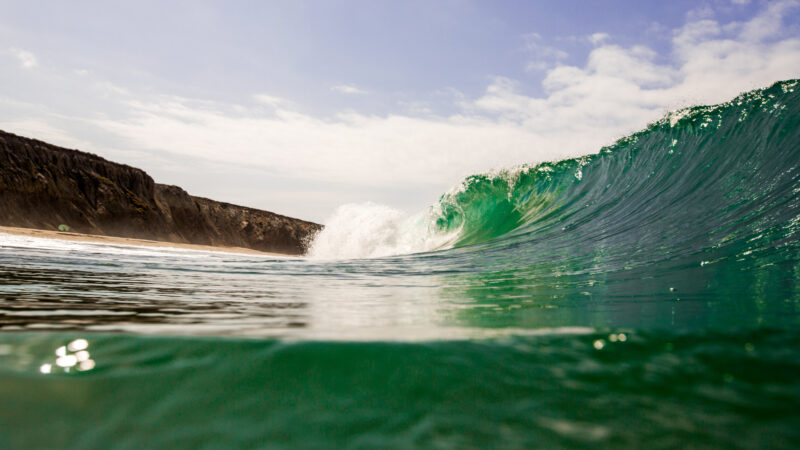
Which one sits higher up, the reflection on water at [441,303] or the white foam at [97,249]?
the white foam at [97,249]

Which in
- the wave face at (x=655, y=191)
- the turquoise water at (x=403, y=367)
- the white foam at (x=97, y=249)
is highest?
the wave face at (x=655, y=191)

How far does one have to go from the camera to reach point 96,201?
39.2m

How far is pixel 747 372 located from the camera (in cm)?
108

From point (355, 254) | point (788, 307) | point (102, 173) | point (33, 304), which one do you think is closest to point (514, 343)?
point (788, 307)

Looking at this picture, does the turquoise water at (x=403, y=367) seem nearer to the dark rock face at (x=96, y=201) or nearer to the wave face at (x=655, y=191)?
the wave face at (x=655, y=191)

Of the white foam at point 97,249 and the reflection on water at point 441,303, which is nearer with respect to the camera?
the reflection on water at point 441,303

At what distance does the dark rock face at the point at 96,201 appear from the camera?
34.7 metres

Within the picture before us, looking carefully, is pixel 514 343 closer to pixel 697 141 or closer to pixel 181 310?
pixel 181 310

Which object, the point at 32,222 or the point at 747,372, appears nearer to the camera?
the point at 747,372

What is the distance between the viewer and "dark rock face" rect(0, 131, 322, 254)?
34.7m

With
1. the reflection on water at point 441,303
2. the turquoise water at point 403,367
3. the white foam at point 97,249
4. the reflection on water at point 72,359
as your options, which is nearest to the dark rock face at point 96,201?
the white foam at point 97,249

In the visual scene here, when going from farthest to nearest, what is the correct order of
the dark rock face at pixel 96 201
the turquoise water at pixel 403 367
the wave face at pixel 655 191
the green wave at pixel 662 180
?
the dark rock face at pixel 96 201, the green wave at pixel 662 180, the wave face at pixel 655 191, the turquoise water at pixel 403 367

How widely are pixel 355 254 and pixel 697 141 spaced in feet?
33.9

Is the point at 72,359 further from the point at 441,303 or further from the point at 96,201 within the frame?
the point at 96,201
